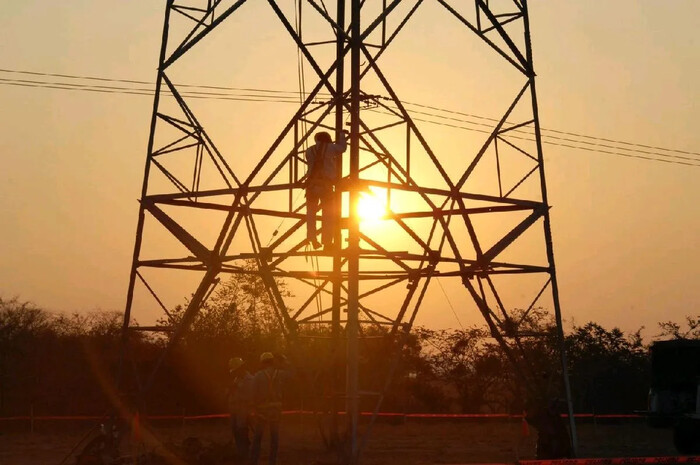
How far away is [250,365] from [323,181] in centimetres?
1480

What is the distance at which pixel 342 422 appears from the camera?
2456 centimetres

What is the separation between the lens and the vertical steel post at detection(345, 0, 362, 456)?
15672mm

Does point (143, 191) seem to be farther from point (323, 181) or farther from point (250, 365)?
point (250, 365)

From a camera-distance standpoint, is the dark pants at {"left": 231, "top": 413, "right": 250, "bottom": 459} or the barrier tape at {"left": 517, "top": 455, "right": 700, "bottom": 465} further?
the dark pants at {"left": 231, "top": 413, "right": 250, "bottom": 459}

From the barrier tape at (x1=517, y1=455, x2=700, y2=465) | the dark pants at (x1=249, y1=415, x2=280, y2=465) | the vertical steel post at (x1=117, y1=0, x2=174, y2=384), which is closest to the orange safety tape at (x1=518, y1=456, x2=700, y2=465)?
the barrier tape at (x1=517, y1=455, x2=700, y2=465)

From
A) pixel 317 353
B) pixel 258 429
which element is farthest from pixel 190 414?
pixel 258 429

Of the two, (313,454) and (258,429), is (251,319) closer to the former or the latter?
(313,454)

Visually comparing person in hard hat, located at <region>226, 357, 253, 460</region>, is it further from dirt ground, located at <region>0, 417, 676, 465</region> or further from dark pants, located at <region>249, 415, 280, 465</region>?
dirt ground, located at <region>0, 417, 676, 465</region>

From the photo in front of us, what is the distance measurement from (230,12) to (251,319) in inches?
972

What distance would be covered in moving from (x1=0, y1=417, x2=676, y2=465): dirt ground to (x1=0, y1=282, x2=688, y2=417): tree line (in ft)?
5.24

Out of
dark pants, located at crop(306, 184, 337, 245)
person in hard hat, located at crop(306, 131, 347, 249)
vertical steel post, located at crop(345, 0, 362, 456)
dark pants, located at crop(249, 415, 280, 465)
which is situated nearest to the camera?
vertical steel post, located at crop(345, 0, 362, 456)

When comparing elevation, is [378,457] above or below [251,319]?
below

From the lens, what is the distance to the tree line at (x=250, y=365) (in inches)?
1203

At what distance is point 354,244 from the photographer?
16078mm
